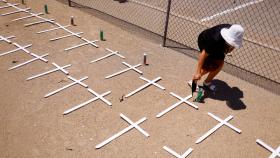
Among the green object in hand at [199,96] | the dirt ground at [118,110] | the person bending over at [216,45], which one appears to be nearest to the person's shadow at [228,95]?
the dirt ground at [118,110]

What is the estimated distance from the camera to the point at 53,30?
7.75 m

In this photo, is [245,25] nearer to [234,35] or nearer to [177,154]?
[234,35]

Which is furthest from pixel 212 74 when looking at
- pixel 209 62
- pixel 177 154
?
pixel 177 154

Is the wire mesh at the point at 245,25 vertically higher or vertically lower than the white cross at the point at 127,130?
higher

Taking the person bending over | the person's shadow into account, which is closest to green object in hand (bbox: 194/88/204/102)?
the person's shadow

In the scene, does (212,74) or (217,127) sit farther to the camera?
(212,74)

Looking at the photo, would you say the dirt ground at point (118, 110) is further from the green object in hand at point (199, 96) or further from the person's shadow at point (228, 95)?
the green object in hand at point (199, 96)

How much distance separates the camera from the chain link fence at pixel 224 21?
22.5 ft

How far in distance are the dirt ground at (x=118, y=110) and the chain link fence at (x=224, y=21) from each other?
67 centimetres

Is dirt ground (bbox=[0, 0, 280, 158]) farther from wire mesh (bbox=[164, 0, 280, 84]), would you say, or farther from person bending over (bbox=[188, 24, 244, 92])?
wire mesh (bbox=[164, 0, 280, 84])

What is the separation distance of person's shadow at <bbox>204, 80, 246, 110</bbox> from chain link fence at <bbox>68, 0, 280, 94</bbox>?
25.1 inches

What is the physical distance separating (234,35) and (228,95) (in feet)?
4.91

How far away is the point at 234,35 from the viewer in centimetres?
488

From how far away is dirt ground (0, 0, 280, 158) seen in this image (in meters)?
4.59
